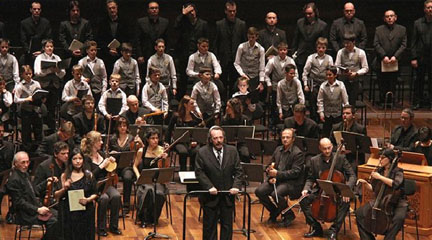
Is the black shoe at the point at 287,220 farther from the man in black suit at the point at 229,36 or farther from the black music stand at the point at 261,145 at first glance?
the man in black suit at the point at 229,36

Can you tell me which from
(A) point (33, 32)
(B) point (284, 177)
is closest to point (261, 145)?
(B) point (284, 177)

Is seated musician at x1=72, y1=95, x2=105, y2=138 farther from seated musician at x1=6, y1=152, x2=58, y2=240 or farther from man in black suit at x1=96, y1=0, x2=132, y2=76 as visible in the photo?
seated musician at x1=6, y1=152, x2=58, y2=240

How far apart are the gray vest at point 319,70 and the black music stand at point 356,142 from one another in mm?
2108

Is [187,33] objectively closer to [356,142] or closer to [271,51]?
[271,51]

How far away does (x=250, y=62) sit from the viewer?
13.4 meters

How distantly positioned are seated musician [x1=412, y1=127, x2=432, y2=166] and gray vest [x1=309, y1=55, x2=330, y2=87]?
2254 mm

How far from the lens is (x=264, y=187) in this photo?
10883mm

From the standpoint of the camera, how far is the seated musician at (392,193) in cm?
975

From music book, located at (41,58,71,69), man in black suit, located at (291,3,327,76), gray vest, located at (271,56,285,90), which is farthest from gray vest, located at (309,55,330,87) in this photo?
music book, located at (41,58,71,69)

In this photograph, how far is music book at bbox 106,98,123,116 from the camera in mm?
12180

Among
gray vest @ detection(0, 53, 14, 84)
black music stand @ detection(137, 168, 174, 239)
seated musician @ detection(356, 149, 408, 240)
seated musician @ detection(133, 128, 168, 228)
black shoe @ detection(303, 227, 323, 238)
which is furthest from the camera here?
gray vest @ detection(0, 53, 14, 84)

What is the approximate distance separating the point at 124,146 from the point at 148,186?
648 mm

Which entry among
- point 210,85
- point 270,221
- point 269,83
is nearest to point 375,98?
point 269,83

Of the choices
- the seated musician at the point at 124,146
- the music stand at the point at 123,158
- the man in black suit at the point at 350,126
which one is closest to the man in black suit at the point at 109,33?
the seated musician at the point at 124,146
